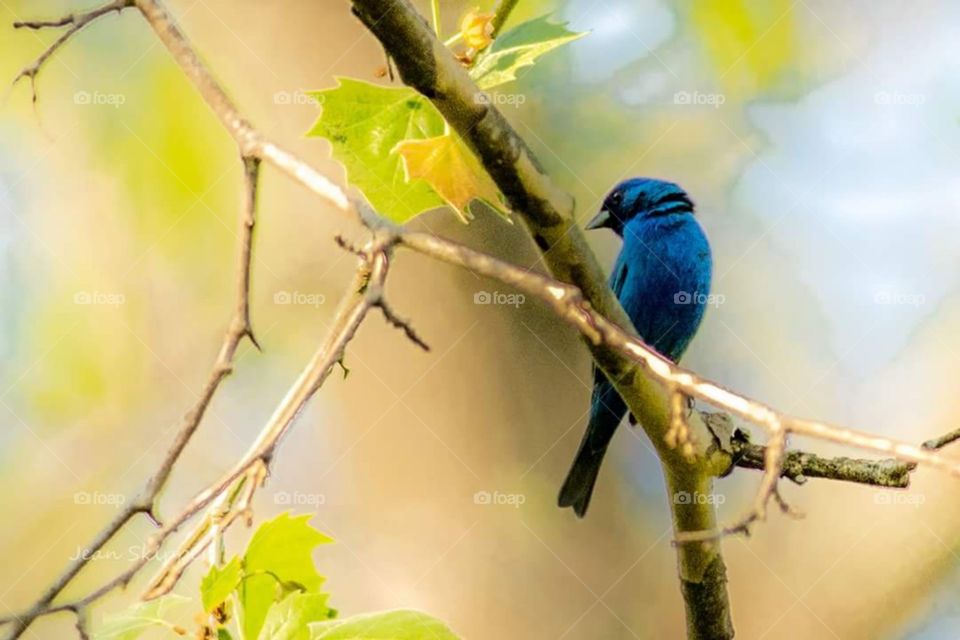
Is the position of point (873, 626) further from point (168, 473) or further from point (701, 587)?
point (168, 473)

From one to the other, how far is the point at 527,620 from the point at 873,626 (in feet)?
2.67

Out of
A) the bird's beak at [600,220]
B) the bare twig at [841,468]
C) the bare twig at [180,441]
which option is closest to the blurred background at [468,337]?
the bird's beak at [600,220]

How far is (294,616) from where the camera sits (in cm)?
87

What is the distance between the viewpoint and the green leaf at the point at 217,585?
0.84 m

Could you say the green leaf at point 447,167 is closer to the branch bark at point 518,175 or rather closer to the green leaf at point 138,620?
the branch bark at point 518,175

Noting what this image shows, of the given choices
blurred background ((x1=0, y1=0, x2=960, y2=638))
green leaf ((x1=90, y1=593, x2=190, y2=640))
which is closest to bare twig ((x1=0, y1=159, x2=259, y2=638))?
green leaf ((x1=90, y1=593, x2=190, y2=640))

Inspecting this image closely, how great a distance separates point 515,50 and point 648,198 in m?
1.32

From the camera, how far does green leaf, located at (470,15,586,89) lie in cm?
107

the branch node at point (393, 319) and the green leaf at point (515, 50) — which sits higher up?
the green leaf at point (515, 50)

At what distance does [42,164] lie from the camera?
2291mm

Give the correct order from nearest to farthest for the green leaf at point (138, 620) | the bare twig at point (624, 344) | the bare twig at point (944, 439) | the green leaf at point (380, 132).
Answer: the bare twig at point (624, 344)
the bare twig at point (944, 439)
the green leaf at point (138, 620)
the green leaf at point (380, 132)

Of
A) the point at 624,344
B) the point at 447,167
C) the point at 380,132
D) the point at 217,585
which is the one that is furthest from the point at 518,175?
the point at 217,585

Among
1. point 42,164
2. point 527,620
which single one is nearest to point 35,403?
point 42,164

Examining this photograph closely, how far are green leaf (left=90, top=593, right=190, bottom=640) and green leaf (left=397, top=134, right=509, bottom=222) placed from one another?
49 cm
